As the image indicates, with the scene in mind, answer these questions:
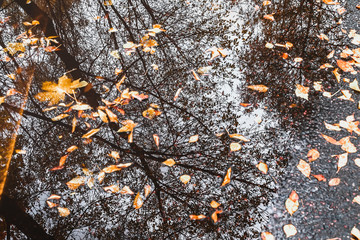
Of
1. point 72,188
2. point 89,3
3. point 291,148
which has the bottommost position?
point 291,148

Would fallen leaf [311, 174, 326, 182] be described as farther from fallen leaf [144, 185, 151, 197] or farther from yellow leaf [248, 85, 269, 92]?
fallen leaf [144, 185, 151, 197]

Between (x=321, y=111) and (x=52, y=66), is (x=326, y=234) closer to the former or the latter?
(x=321, y=111)

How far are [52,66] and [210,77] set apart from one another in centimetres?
184

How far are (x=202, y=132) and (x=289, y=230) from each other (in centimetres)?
90

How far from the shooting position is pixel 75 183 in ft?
5.99

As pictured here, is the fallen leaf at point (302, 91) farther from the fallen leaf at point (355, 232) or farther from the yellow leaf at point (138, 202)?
the yellow leaf at point (138, 202)

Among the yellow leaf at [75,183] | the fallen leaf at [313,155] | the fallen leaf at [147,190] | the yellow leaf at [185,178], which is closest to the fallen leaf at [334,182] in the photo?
the fallen leaf at [313,155]

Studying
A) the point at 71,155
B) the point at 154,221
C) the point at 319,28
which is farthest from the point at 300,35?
Answer: the point at 71,155

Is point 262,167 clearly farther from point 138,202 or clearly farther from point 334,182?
point 138,202

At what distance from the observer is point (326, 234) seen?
1317mm

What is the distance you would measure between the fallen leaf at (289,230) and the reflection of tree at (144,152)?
15 cm

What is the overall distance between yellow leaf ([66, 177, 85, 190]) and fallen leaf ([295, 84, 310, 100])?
6.11 feet

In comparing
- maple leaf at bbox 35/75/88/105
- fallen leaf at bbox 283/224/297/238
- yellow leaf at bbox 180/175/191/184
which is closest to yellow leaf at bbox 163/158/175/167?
yellow leaf at bbox 180/175/191/184

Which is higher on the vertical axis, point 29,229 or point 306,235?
point 29,229
